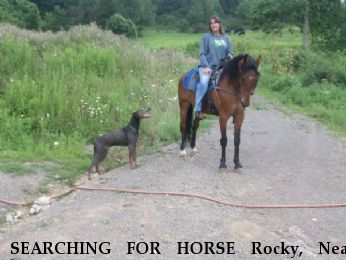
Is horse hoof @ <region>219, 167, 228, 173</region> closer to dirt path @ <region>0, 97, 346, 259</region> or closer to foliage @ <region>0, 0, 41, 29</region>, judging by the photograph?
dirt path @ <region>0, 97, 346, 259</region>

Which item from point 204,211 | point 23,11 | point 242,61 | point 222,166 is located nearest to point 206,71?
point 242,61

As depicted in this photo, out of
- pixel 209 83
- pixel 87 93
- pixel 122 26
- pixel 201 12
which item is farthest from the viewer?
pixel 201 12

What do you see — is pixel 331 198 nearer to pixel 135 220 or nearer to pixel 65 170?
pixel 135 220

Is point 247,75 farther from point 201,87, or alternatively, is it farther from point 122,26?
point 122,26

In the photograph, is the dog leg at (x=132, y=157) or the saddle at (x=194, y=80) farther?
the saddle at (x=194, y=80)

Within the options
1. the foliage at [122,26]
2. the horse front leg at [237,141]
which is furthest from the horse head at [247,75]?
the foliage at [122,26]

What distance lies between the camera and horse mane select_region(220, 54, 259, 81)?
7.79 m

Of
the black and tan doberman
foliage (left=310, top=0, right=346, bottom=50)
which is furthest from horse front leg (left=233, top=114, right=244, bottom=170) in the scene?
→ foliage (left=310, top=0, right=346, bottom=50)

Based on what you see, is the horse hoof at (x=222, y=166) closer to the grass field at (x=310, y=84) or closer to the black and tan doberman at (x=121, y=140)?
the black and tan doberman at (x=121, y=140)

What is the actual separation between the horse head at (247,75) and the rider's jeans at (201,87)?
72 cm

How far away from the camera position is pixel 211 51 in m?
8.69

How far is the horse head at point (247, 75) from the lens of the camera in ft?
25.6

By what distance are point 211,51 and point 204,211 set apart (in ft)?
10.5

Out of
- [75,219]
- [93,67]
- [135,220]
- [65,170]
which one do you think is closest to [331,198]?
[135,220]
